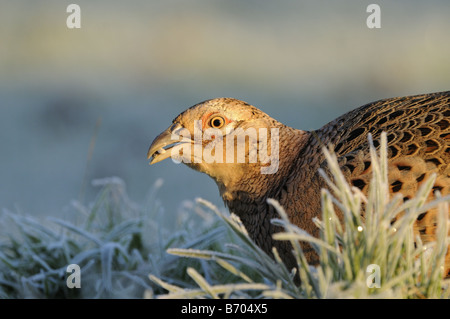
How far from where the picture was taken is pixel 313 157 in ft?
8.98

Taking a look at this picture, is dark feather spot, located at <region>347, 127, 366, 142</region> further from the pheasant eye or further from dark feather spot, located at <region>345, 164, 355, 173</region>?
the pheasant eye

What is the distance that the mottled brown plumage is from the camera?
2377 millimetres

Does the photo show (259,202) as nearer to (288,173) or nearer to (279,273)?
(288,173)

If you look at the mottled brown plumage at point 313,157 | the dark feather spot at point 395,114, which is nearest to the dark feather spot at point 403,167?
the mottled brown plumage at point 313,157

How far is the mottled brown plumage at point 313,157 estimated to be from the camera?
2.38 metres

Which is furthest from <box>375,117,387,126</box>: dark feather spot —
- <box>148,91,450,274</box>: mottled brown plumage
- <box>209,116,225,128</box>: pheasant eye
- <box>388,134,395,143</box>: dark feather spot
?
<box>209,116,225,128</box>: pheasant eye

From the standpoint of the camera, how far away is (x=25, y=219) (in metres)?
3.47

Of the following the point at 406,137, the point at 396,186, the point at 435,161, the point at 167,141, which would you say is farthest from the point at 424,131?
the point at 167,141

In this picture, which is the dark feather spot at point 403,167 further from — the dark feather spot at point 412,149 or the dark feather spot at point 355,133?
the dark feather spot at point 355,133

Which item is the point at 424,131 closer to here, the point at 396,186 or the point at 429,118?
the point at 429,118

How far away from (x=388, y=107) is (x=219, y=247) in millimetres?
1328
